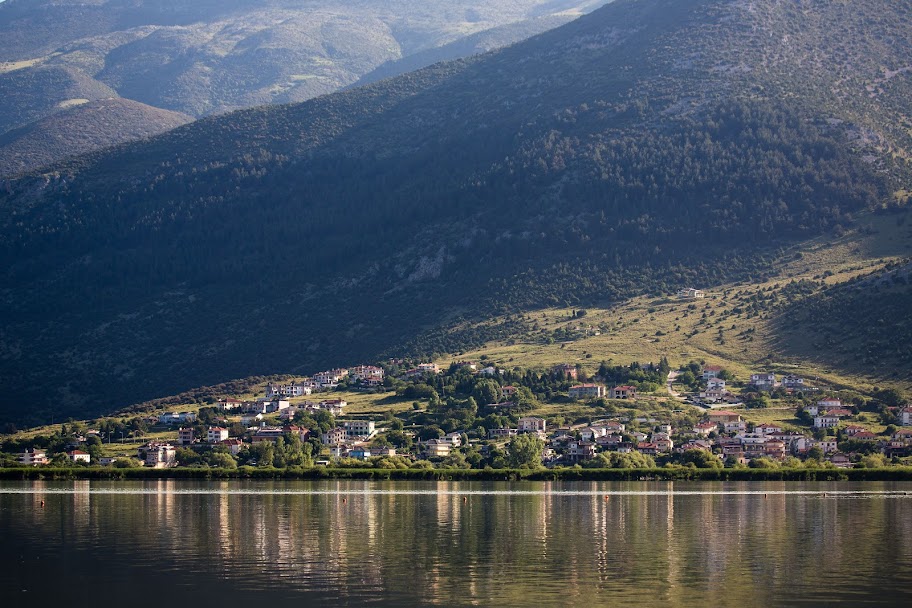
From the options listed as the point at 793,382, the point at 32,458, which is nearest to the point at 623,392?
the point at 793,382

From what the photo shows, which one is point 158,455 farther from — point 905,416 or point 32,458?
point 905,416

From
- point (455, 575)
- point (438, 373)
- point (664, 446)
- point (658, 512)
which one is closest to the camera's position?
point (455, 575)

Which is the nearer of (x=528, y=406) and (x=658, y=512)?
(x=658, y=512)

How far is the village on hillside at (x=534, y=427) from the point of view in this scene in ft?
493

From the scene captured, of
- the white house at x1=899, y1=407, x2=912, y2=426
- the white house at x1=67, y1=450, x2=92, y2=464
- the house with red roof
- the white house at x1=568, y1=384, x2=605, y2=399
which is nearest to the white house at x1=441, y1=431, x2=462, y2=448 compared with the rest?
the white house at x1=568, y1=384, x2=605, y2=399

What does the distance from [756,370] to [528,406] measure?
32206mm

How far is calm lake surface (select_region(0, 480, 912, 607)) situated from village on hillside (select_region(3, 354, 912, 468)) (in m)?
47.3

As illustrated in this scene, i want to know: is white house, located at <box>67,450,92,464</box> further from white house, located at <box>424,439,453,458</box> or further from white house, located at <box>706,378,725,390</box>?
white house, located at <box>706,378,725,390</box>

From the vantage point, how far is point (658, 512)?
86938mm

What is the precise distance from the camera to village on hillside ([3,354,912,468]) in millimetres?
150125

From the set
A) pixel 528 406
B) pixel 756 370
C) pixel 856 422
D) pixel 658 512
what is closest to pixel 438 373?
pixel 528 406

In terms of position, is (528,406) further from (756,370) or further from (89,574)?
(89,574)

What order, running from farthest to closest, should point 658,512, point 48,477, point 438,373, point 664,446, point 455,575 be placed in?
point 438,373, point 664,446, point 48,477, point 658,512, point 455,575

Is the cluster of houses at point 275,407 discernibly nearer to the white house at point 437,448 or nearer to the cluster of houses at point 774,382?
the white house at point 437,448
